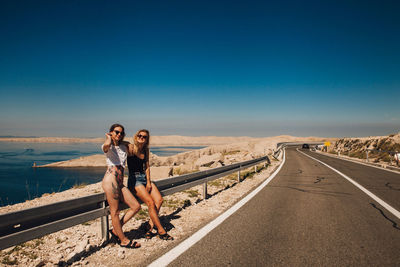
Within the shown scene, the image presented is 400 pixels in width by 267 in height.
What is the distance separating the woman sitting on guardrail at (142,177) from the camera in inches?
171

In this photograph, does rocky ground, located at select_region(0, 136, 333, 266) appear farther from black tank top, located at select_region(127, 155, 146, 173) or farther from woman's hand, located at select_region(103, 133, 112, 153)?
woman's hand, located at select_region(103, 133, 112, 153)

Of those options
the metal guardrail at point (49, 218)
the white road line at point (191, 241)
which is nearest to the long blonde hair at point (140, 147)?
the metal guardrail at point (49, 218)

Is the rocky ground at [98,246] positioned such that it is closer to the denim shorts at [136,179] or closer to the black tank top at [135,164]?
the denim shorts at [136,179]

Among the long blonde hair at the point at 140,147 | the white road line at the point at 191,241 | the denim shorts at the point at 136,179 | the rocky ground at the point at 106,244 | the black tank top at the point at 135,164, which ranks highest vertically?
the long blonde hair at the point at 140,147

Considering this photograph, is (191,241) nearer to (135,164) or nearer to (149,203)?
(149,203)

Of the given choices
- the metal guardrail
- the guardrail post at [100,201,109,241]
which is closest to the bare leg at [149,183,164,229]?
the guardrail post at [100,201,109,241]

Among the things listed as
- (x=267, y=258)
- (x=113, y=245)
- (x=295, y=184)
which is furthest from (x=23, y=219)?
(x=295, y=184)

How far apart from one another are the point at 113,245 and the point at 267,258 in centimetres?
240

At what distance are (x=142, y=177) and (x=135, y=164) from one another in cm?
28

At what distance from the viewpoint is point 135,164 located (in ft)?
14.5

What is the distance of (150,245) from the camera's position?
152 inches

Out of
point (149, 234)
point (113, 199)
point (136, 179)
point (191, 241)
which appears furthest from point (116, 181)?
point (191, 241)

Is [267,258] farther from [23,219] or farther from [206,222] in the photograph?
[23,219]

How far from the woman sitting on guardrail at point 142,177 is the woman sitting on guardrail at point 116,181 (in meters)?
0.32
